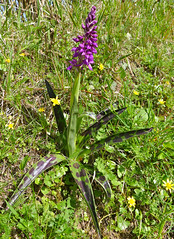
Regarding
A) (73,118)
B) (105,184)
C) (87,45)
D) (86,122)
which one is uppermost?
(87,45)

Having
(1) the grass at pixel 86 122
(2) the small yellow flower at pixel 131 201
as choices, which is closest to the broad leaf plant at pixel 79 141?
(1) the grass at pixel 86 122

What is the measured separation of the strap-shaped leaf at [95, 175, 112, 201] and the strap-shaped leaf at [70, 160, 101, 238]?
0.15 metres

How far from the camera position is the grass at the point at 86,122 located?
5.61 feet

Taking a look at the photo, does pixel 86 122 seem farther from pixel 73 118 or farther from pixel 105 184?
pixel 105 184

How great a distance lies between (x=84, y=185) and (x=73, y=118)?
1.78 feet

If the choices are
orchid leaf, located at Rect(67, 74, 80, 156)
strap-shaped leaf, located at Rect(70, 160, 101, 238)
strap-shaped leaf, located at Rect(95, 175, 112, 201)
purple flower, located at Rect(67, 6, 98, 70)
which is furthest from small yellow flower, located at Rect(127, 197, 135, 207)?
purple flower, located at Rect(67, 6, 98, 70)

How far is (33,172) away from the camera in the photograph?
1580 mm

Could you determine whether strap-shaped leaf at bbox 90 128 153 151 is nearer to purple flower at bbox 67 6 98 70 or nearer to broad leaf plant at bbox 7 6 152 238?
broad leaf plant at bbox 7 6 152 238

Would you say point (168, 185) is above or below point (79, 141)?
below

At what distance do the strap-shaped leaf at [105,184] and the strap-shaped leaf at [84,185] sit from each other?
0.15 metres

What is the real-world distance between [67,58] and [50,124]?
0.96 metres

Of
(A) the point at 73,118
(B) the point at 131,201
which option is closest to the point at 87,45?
(A) the point at 73,118

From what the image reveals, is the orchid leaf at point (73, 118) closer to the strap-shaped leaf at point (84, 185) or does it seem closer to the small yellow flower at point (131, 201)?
the strap-shaped leaf at point (84, 185)

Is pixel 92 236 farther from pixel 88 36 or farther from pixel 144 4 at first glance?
pixel 144 4
